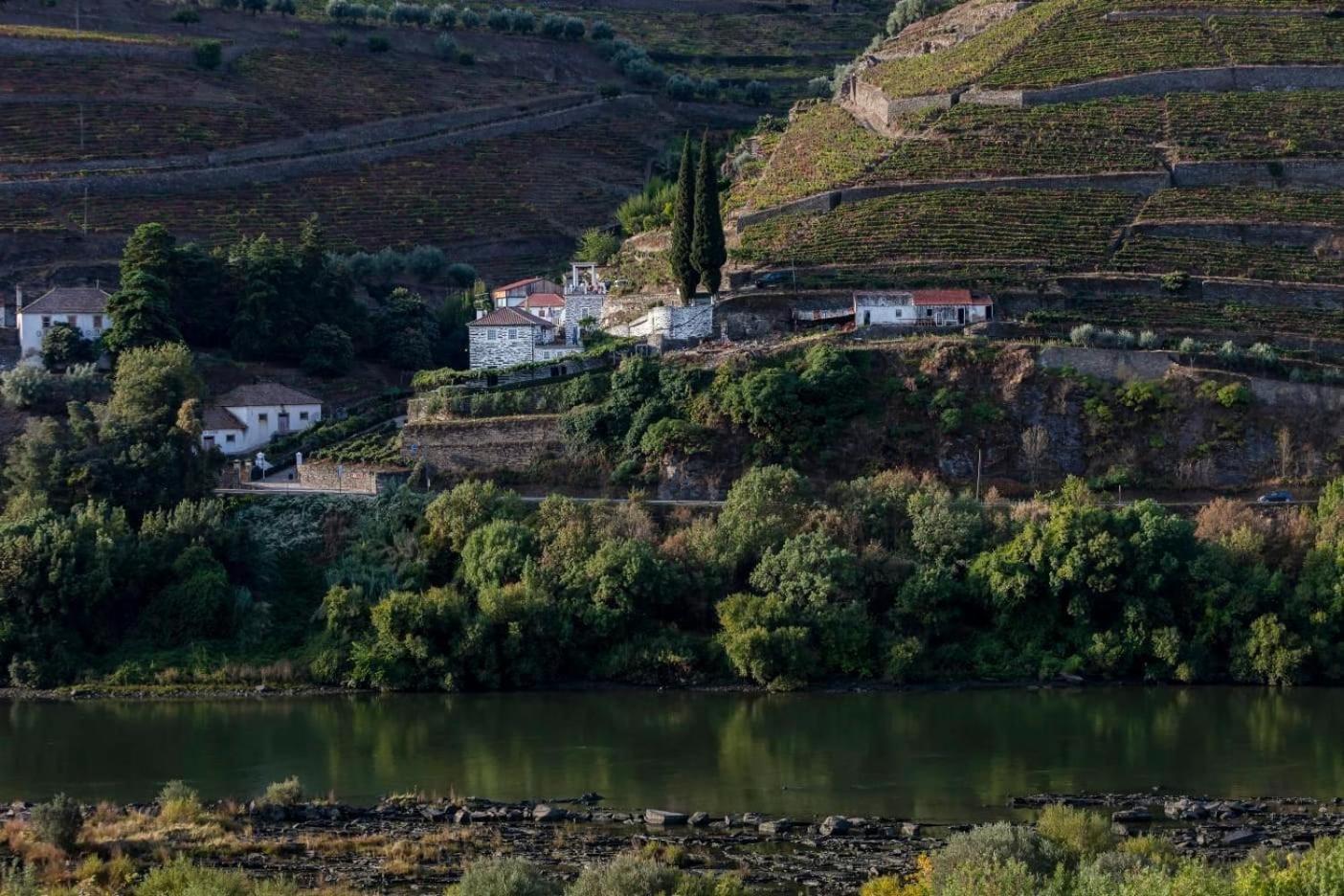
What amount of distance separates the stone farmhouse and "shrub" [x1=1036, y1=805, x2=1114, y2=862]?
37.6 meters

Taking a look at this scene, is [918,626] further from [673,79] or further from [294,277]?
[673,79]

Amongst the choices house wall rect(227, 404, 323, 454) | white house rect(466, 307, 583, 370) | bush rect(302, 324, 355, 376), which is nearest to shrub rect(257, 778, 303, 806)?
house wall rect(227, 404, 323, 454)

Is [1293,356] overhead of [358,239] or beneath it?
beneath

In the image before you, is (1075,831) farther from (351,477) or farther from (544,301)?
(544,301)

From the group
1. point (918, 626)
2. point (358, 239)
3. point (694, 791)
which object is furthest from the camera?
point (358, 239)

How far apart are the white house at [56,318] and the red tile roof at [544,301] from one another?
13.2 metres

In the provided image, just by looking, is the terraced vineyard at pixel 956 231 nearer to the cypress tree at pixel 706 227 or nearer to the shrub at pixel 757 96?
the cypress tree at pixel 706 227

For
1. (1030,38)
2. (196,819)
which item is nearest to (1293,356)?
(1030,38)

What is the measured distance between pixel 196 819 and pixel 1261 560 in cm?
2782

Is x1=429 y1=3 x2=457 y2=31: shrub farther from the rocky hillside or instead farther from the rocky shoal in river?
the rocky shoal in river

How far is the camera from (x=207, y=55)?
9538 centimetres

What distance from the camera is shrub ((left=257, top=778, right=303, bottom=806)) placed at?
1725 inches

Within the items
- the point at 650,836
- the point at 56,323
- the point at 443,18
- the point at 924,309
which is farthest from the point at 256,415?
the point at 443,18

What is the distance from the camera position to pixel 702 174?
6631 centimetres
